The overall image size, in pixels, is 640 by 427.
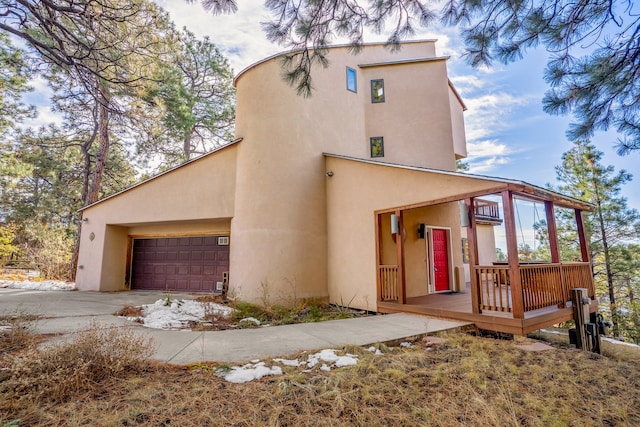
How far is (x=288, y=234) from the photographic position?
870cm

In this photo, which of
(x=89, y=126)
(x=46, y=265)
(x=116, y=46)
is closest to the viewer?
(x=116, y=46)

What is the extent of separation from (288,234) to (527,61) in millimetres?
6383

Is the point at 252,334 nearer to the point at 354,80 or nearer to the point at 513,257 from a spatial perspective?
the point at 513,257

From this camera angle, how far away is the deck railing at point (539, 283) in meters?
5.41

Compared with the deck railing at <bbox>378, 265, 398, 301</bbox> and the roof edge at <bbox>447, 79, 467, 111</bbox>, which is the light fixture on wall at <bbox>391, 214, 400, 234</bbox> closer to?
the deck railing at <bbox>378, 265, 398, 301</bbox>

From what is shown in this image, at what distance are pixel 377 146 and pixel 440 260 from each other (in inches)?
173

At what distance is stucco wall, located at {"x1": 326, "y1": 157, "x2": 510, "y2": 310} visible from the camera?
6.67m

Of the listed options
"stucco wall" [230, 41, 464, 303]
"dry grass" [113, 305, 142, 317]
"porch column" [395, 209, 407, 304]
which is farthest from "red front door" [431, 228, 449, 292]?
"dry grass" [113, 305, 142, 317]

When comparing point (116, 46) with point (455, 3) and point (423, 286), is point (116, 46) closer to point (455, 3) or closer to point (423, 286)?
point (455, 3)

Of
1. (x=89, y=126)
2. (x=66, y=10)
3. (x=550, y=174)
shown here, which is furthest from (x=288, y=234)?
(x=550, y=174)

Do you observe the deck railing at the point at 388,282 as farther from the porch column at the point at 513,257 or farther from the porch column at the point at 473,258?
the porch column at the point at 513,257

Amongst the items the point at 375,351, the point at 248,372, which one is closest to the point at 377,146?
the point at 375,351

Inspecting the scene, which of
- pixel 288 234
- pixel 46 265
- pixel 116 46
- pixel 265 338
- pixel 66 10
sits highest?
pixel 116 46

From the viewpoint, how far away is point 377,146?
1087cm
